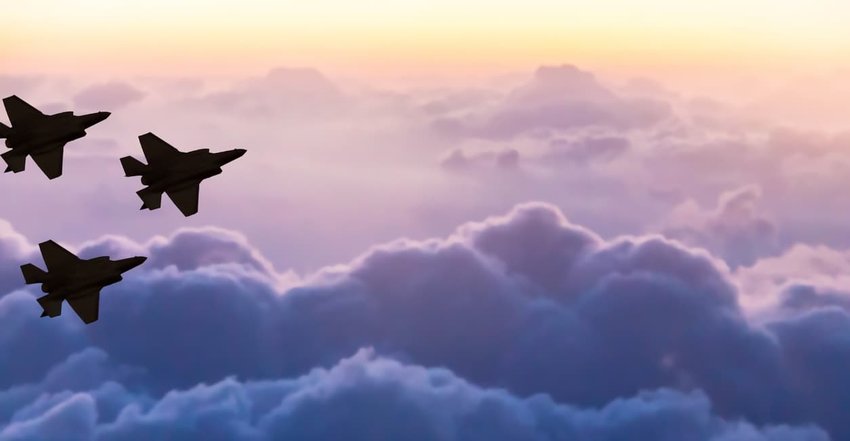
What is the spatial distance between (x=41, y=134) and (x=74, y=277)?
15.8 meters

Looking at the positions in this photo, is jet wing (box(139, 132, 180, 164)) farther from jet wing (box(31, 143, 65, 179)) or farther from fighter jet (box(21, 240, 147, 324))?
fighter jet (box(21, 240, 147, 324))

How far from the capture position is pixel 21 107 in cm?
13575

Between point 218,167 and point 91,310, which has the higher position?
point 218,167

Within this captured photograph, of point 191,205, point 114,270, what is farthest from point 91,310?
point 191,205

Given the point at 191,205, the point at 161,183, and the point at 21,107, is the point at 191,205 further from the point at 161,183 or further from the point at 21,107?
the point at 21,107

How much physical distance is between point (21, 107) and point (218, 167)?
21511mm

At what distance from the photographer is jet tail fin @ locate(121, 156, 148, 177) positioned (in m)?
136

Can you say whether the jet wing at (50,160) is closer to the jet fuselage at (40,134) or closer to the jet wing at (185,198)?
the jet fuselage at (40,134)

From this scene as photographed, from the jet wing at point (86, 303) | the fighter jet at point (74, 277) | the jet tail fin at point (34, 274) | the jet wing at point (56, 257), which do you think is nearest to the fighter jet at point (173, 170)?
the fighter jet at point (74, 277)

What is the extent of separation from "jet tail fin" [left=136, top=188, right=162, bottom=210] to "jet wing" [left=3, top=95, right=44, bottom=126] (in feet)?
44.7

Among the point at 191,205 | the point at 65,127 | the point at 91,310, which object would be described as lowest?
the point at 91,310

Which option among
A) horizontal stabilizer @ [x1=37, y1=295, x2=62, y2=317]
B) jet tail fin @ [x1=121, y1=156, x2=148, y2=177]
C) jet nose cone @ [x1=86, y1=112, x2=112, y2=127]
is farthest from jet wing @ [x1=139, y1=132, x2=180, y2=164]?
horizontal stabilizer @ [x1=37, y1=295, x2=62, y2=317]

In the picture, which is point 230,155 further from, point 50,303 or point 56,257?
point 50,303

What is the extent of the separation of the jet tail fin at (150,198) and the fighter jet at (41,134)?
8893 millimetres
